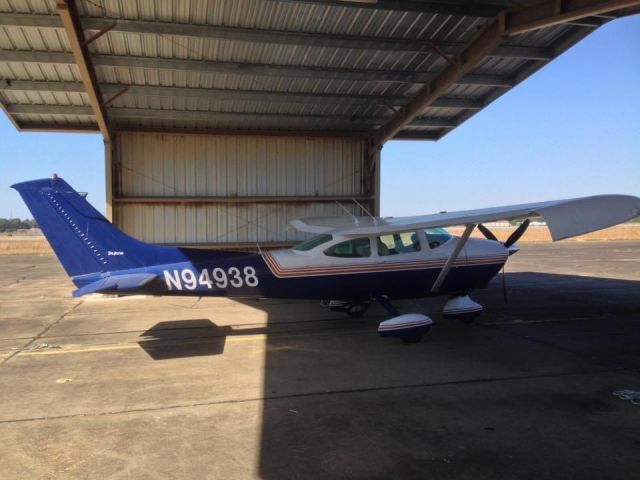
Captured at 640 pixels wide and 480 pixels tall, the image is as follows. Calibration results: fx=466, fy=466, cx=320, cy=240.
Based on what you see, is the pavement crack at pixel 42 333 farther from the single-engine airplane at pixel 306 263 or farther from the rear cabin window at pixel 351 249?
the rear cabin window at pixel 351 249

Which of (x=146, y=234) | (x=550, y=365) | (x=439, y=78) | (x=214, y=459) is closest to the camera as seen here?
(x=214, y=459)

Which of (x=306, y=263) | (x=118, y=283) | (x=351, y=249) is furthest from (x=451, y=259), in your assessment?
(x=118, y=283)

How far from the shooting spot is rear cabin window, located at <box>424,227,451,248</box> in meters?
9.89

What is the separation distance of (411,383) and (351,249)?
358 centimetres

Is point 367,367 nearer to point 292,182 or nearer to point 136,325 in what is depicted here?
point 136,325

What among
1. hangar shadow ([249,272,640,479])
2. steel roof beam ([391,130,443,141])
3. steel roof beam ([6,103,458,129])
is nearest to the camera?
hangar shadow ([249,272,640,479])

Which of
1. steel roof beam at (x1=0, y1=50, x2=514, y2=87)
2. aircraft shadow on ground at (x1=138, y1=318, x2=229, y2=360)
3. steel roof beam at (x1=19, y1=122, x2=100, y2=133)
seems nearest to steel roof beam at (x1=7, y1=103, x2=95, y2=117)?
steel roof beam at (x1=19, y1=122, x2=100, y2=133)

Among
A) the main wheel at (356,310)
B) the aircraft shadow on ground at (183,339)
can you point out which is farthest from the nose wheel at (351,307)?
the aircraft shadow on ground at (183,339)

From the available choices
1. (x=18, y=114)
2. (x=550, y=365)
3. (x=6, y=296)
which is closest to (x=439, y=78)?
(x=550, y=365)

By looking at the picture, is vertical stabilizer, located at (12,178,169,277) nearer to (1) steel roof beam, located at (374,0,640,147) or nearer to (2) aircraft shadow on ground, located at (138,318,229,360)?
(2) aircraft shadow on ground, located at (138,318,229,360)

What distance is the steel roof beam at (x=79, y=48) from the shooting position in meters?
9.12

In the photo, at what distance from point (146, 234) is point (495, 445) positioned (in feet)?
45.9

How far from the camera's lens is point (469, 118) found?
16.4 meters

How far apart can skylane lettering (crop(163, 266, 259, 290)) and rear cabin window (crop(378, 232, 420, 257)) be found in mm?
2633
